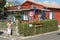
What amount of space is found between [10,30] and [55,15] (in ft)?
56.4

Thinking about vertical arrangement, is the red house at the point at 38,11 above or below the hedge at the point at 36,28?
above

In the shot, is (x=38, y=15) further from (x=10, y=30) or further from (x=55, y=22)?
(x=10, y=30)

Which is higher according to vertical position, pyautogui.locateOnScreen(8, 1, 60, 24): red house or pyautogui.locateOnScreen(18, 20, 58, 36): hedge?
pyautogui.locateOnScreen(8, 1, 60, 24): red house

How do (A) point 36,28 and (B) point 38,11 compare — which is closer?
(A) point 36,28

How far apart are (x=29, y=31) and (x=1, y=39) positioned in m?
3.52

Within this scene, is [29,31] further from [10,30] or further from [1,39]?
[1,39]

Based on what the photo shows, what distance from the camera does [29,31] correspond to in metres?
22.9

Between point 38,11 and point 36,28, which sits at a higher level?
point 38,11

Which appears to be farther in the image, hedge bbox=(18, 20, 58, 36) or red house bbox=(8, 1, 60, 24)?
red house bbox=(8, 1, 60, 24)

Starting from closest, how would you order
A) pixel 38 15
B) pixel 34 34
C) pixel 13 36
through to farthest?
pixel 13 36 → pixel 34 34 → pixel 38 15

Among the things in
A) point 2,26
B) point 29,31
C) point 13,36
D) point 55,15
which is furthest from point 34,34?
point 55,15

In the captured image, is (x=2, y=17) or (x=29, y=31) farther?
(x=2, y=17)

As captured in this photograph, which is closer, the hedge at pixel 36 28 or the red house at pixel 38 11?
the hedge at pixel 36 28

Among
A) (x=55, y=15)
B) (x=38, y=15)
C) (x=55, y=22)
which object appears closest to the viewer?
(x=55, y=22)
